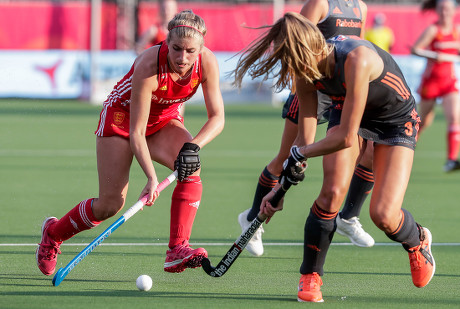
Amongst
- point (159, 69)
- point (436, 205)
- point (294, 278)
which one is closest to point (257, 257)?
point (294, 278)

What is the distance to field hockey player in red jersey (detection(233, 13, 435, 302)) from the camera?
3.81 m

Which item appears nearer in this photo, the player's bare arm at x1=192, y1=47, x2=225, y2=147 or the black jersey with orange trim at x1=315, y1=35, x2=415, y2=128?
the black jersey with orange trim at x1=315, y1=35, x2=415, y2=128

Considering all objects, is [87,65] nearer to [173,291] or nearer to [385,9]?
[385,9]

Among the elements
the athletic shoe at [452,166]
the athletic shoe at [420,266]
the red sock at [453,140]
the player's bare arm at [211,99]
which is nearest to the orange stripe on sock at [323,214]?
the athletic shoe at [420,266]

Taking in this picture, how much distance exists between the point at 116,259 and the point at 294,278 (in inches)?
44.2

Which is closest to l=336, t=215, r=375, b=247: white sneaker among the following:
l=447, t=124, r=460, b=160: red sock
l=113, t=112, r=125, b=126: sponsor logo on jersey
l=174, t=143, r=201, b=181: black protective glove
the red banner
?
l=174, t=143, r=201, b=181: black protective glove

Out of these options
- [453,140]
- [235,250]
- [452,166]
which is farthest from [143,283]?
[453,140]

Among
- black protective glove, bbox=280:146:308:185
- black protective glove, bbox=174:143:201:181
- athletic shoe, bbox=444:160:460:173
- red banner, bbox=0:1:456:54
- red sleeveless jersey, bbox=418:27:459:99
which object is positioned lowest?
red banner, bbox=0:1:456:54

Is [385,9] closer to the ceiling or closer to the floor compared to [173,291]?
closer to the floor

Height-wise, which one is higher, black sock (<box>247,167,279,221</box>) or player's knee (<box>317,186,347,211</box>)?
player's knee (<box>317,186,347,211</box>)

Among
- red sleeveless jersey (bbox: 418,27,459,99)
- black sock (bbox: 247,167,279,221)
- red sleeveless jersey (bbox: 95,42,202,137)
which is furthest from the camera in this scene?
red sleeveless jersey (bbox: 418,27,459,99)

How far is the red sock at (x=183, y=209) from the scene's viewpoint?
4.61 m

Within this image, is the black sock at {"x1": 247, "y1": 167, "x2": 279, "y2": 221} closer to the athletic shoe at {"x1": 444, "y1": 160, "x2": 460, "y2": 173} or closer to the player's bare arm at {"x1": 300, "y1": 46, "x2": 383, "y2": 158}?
the player's bare arm at {"x1": 300, "y1": 46, "x2": 383, "y2": 158}

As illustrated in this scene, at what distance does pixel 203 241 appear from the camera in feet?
18.2
